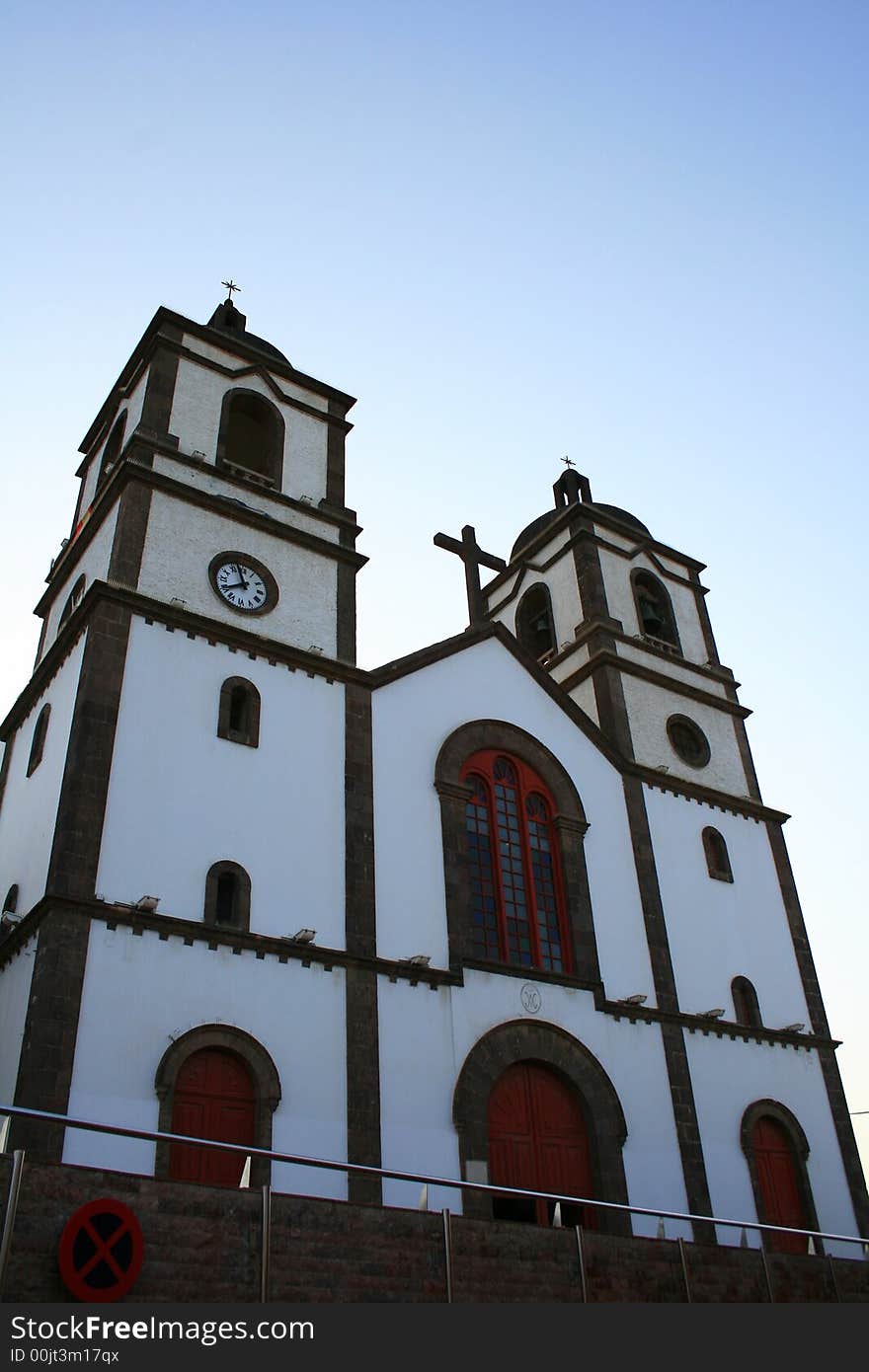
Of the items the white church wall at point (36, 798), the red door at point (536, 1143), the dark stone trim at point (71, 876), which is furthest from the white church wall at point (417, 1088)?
the white church wall at point (36, 798)

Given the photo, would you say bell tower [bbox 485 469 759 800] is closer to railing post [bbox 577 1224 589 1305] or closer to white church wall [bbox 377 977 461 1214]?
white church wall [bbox 377 977 461 1214]

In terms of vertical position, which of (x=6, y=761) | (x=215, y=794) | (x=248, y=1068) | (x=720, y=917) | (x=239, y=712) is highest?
(x=6, y=761)

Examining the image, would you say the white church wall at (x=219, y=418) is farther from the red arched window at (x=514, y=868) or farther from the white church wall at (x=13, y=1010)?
the white church wall at (x=13, y=1010)

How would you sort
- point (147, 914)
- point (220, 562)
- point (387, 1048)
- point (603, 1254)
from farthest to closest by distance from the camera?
1. point (220, 562)
2. point (387, 1048)
3. point (147, 914)
4. point (603, 1254)

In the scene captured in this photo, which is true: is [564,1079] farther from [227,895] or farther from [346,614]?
[346,614]

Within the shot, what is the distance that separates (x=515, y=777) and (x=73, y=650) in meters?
8.98

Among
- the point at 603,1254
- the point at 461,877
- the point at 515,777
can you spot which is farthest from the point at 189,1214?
the point at 515,777

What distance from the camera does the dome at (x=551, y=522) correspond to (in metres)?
31.9

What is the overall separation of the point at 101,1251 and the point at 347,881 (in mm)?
9508

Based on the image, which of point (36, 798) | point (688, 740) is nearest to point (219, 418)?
point (36, 798)

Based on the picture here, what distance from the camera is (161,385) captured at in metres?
23.3

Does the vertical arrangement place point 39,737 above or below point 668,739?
below

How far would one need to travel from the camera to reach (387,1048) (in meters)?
17.9

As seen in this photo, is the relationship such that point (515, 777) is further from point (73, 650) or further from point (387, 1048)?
point (73, 650)
